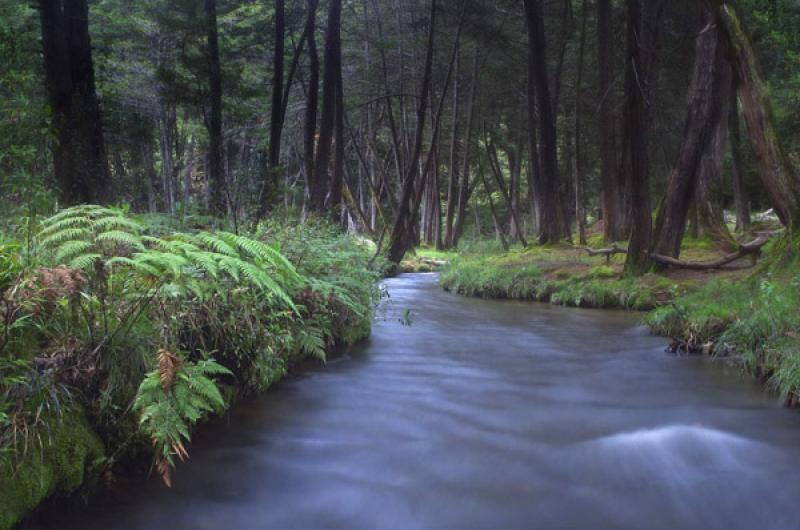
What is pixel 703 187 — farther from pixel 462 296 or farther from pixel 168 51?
pixel 168 51

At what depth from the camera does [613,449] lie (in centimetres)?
518

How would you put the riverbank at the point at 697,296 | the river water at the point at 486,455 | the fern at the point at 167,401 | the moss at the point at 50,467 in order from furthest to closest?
the riverbank at the point at 697,296
the river water at the point at 486,455
the fern at the point at 167,401
the moss at the point at 50,467

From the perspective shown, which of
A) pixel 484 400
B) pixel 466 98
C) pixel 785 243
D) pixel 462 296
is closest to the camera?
pixel 484 400

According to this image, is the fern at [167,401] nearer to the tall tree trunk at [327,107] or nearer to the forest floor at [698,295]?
the forest floor at [698,295]

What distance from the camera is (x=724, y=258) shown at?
1240 cm

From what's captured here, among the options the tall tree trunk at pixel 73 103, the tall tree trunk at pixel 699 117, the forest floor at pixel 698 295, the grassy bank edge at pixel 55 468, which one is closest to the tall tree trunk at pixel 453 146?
the forest floor at pixel 698 295

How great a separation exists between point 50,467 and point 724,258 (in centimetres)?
1187

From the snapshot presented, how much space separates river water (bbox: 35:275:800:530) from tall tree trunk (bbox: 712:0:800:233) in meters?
3.23

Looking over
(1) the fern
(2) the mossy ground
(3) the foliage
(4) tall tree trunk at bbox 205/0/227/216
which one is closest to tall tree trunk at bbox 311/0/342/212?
(4) tall tree trunk at bbox 205/0/227/216

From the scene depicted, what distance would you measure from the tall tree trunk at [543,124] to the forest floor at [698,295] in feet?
9.03

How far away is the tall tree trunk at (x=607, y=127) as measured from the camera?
766 inches

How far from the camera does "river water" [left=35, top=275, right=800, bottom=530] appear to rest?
4.09 metres

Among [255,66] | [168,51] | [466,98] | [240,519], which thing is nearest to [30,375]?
[240,519]

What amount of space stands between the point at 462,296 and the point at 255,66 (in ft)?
45.8
